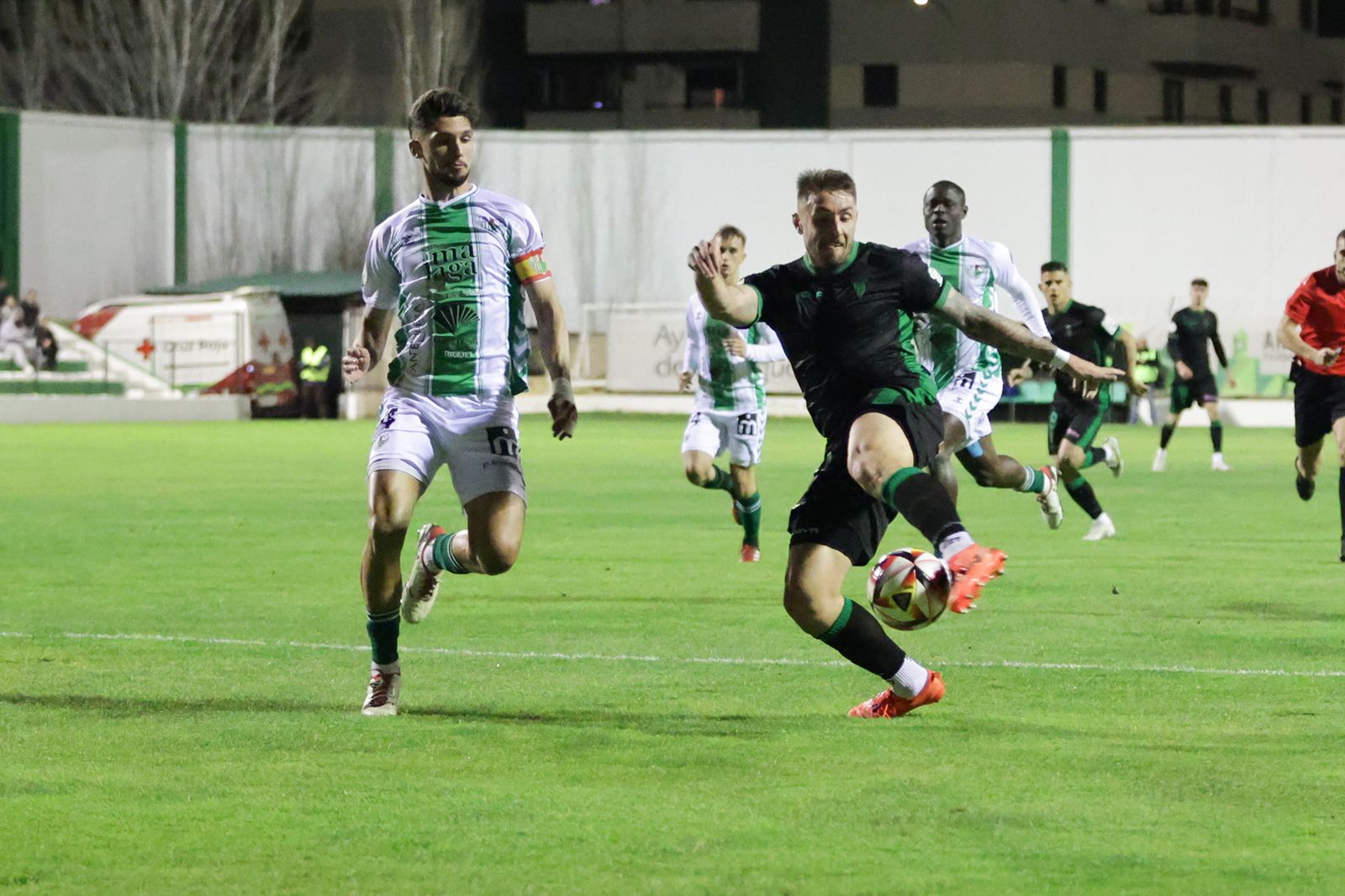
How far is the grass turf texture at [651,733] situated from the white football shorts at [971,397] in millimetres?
998

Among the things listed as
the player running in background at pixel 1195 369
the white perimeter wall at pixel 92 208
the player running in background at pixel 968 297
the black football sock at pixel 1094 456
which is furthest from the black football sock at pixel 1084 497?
the white perimeter wall at pixel 92 208

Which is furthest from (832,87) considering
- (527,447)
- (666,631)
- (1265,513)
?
(666,631)

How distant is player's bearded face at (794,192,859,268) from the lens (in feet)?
23.9

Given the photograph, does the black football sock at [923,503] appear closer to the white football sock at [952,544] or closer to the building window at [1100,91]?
the white football sock at [952,544]

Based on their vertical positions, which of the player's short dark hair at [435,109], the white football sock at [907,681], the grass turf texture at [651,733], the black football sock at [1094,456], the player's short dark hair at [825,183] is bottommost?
the grass turf texture at [651,733]

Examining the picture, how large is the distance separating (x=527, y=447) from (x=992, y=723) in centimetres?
2325

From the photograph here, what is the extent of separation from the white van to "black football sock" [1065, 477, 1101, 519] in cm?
2697

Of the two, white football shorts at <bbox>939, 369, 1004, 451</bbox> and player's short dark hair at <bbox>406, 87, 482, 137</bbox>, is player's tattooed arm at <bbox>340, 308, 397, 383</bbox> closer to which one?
player's short dark hair at <bbox>406, 87, 482, 137</bbox>

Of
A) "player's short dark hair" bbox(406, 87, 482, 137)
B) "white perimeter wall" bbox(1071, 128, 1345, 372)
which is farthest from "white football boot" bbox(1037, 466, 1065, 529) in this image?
"white perimeter wall" bbox(1071, 128, 1345, 372)

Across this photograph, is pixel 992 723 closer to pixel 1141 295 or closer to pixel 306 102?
pixel 1141 295

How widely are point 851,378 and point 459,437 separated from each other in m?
1.40

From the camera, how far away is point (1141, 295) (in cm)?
4866

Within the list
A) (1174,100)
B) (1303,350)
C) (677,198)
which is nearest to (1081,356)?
(1303,350)

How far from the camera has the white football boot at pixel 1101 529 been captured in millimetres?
15771
